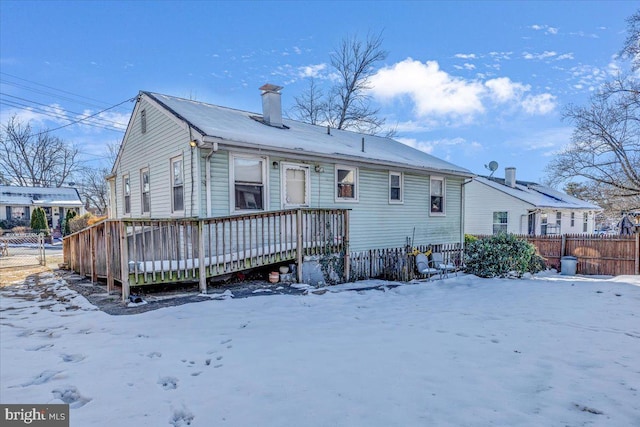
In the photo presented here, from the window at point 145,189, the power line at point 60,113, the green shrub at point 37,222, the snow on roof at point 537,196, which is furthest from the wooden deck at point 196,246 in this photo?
the green shrub at point 37,222

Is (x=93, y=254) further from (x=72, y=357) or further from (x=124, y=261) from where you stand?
(x=72, y=357)

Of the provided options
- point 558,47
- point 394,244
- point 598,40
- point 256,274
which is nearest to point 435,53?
point 558,47

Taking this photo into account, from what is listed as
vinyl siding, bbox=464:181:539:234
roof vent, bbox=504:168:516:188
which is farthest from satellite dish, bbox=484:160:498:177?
roof vent, bbox=504:168:516:188

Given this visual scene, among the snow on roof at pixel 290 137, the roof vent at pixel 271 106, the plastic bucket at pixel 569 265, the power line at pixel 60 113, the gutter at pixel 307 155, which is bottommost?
the plastic bucket at pixel 569 265

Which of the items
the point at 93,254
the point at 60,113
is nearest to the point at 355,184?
the point at 93,254

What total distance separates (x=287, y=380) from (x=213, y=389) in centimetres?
64

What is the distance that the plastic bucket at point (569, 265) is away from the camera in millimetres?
13195

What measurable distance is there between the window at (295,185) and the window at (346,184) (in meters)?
1.16

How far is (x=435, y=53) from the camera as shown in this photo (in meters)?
17.7

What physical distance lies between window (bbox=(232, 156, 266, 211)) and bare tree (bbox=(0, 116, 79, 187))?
35.6 meters

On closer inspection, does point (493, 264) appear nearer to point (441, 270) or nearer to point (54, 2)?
point (441, 270)

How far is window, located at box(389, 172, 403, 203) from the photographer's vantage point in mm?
11755

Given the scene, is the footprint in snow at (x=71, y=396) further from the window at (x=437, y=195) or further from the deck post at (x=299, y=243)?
the window at (x=437, y=195)

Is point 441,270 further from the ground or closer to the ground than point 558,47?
closer to the ground
